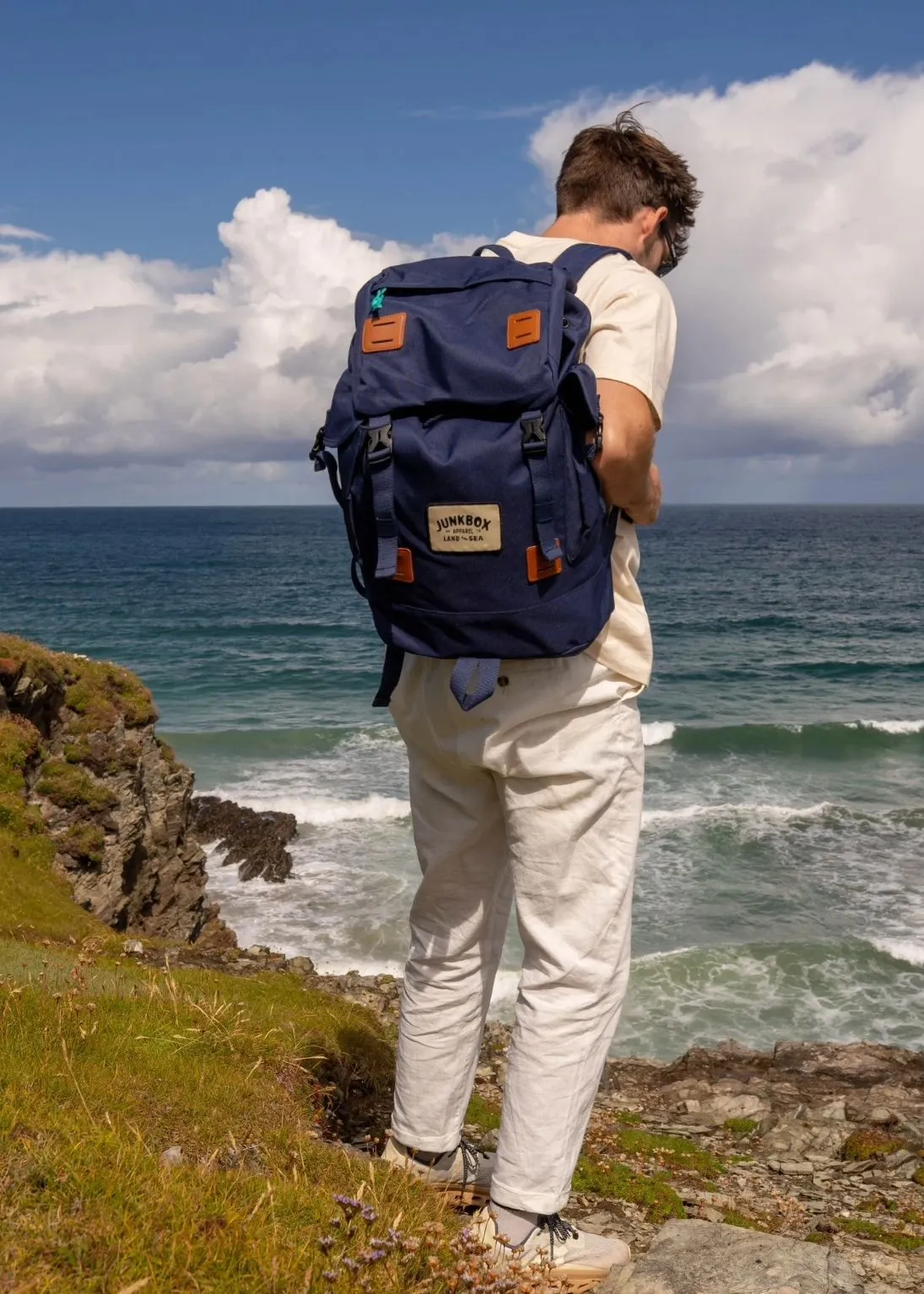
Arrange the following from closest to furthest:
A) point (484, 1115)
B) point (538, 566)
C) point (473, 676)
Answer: point (538, 566) → point (473, 676) → point (484, 1115)

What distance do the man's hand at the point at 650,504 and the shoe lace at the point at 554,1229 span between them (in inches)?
92.1

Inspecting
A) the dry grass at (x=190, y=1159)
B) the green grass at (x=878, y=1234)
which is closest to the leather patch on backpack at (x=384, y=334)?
the dry grass at (x=190, y=1159)

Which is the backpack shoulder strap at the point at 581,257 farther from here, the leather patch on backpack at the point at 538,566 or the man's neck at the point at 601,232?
the leather patch on backpack at the point at 538,566

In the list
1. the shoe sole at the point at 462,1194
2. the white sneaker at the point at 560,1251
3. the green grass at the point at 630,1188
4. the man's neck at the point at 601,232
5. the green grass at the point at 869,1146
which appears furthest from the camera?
the green grass at the point at 869,1146

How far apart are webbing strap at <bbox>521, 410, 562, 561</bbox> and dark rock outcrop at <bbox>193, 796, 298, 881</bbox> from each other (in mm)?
17521

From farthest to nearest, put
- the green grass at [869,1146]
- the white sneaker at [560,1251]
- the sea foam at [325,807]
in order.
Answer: the sea foam at [325,807], the green grass at [869,1146], the white sneaker at [560,1251]

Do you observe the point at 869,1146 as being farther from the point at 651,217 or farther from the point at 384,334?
the point at 384,334

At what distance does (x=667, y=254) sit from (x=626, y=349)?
79cm

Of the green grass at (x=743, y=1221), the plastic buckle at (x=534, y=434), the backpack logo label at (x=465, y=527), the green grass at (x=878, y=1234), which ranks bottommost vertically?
the green grass at (x=878, y=1234)

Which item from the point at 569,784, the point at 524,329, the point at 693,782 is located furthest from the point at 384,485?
the point at 693,782

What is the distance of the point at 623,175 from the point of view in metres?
3.52

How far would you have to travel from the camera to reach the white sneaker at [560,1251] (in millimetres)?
3465

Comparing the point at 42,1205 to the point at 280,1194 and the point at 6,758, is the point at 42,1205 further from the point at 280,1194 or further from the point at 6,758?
the point at 6,758

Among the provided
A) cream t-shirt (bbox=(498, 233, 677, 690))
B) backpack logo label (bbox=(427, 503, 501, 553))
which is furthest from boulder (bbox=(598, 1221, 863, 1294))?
backpack logo label (bbox=(427, 503, 501, 553))
